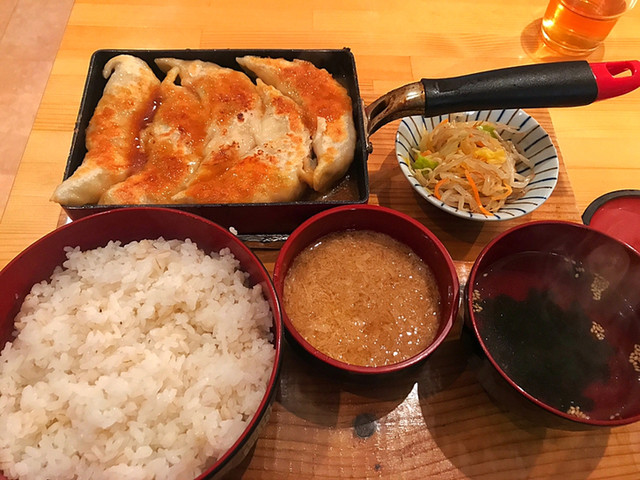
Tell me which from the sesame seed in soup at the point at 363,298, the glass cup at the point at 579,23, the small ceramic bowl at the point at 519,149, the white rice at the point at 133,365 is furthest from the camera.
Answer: the glass cup at the point at 579,23

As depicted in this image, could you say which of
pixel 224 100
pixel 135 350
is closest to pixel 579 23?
pixel 224 100

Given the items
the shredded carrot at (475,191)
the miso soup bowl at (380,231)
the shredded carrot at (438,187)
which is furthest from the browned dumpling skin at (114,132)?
the shredded carrot at (475,191)

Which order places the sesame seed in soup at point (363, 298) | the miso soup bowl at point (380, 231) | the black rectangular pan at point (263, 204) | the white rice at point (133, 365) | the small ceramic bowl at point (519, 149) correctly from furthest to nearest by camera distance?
the small ceramic bowl at point (519, 149), the black rectangular pan at point (263, 204), the sesame seed in soup at point (363, 298), the miso soup bowl at point (380, 231), the white rice at point (133, 365)

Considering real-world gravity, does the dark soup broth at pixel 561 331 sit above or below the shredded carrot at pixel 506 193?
below

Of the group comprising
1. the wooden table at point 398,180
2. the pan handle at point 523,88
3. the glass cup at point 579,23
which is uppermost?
the pan handle at point 523,88

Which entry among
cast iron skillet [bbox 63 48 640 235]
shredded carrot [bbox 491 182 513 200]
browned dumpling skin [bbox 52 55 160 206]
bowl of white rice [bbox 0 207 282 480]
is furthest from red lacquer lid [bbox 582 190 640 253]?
browned dumpling skin [bbox 52 55 160 206]

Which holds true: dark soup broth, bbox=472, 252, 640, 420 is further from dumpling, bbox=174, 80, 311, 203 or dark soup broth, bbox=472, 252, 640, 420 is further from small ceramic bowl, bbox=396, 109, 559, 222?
dumpling, bbox=174, 80, 311, 203

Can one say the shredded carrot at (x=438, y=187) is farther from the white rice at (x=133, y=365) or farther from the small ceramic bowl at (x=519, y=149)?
the white rice at (x=133, y=365)
